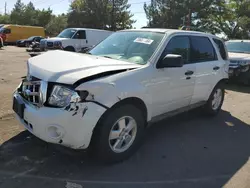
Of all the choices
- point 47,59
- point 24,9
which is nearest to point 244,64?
point 47,59

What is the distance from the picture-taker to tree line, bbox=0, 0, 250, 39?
38938mm

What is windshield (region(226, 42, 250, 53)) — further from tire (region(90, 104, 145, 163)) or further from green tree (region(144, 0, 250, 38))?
green tree (region(144, 0, 250, 38))

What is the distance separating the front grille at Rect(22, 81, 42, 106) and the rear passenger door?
2736mm

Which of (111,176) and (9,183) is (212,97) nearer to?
(111,176)

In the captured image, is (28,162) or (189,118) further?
(189,118)

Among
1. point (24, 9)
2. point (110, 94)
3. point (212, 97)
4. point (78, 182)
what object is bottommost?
point (78, 182)

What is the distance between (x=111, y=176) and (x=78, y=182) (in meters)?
0.41

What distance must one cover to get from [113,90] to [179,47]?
6.06ft

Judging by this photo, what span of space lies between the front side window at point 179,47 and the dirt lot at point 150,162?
1357 millimetres

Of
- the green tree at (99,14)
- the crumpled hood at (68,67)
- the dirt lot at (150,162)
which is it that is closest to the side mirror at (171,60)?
the crumpled hood at (68,67)

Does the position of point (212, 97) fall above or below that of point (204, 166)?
above

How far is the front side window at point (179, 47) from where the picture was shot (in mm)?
4504

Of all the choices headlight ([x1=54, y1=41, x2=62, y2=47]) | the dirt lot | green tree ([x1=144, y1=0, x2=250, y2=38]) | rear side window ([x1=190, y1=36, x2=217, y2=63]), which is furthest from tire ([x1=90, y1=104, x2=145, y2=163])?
green tree ([x1=144, y1=0, x2=250, y2=38])

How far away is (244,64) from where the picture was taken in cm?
973
